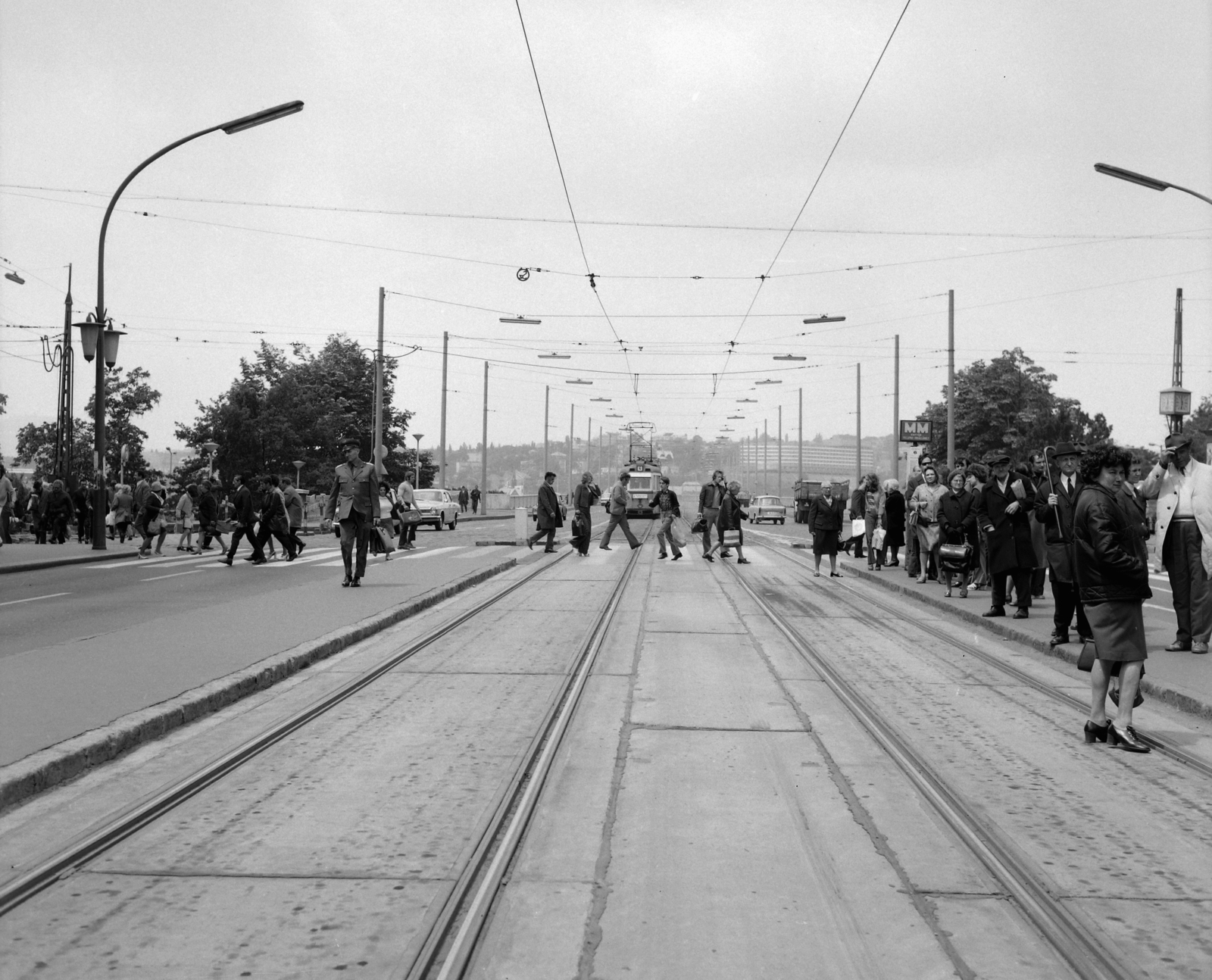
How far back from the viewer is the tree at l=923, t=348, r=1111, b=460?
84.5 meters

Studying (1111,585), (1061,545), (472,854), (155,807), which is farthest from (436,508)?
(472,854)

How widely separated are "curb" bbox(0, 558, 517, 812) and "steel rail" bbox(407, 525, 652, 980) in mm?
2144

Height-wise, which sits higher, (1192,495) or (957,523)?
(1192,495)

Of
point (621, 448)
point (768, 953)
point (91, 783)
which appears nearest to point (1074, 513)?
point (768, 953)

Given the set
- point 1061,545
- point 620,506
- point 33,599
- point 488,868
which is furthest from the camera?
point 620,506

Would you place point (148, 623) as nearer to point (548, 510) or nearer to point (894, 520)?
point (894, 520)

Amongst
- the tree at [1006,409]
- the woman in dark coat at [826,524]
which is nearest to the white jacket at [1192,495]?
the woman in dark coat at [826,524]

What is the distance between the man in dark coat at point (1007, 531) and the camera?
43.4 ft

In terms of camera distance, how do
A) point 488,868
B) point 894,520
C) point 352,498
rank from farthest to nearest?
point 894,520, point 352,498, point 488,868

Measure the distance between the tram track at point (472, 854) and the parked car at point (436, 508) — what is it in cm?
3650

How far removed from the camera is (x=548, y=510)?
1041 inches

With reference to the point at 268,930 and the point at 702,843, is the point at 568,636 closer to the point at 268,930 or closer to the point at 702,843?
the point at 702,843

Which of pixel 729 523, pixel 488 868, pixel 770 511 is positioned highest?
pixel 770 511

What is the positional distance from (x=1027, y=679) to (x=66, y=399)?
119ft
